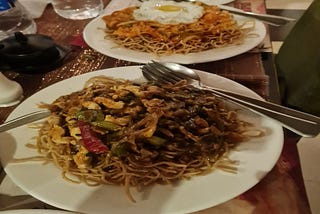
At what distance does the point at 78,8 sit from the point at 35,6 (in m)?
0.18

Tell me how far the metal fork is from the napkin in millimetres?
770

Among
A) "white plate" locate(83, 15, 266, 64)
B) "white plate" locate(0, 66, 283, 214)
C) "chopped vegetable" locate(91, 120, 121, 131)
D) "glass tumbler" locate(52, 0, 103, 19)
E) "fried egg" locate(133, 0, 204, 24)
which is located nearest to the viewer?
"white plate" locate(0, 66, 283, 214)

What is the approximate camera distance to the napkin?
5.46ft

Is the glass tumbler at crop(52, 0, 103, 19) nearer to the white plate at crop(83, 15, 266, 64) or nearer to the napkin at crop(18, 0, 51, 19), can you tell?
the napkin at crop(18, 0, 51, 19)

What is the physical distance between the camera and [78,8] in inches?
65.7

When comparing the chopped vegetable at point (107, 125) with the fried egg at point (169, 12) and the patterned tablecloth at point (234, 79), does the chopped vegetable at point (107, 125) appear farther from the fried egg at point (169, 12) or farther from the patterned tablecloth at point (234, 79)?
the fried egg at point (169, 12)

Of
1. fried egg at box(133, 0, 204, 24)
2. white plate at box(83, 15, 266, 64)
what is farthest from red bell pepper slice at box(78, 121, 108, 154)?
fried egg at box(133, 0, 204, 24)

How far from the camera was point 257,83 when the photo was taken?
1.10 meters

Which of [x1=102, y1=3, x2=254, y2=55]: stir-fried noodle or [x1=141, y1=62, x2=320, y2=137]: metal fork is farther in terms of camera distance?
[x1=102, y1=3, x2=254, y2=55]: stir-fried noodle

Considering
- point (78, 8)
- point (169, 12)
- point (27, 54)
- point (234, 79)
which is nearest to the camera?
point (234, 79)

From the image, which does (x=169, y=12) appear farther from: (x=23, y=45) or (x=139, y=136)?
(x=139, y=136)

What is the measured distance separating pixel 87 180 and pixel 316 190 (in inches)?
50.8

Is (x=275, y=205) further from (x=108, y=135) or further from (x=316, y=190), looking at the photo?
(x=316, y=190)

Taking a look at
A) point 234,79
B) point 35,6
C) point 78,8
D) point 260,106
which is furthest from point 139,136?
point 35,6
